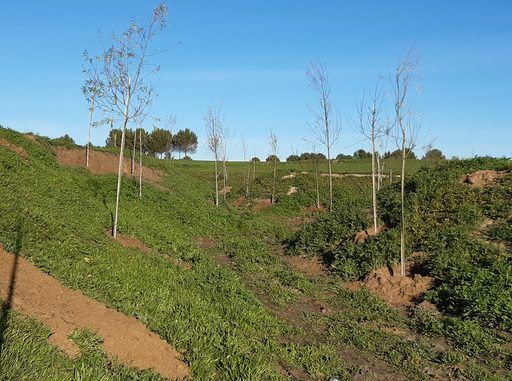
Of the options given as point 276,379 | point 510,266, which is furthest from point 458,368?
point 510,266

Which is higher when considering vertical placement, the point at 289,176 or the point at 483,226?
the point at 289,176

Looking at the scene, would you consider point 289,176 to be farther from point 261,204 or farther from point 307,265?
point 307,265

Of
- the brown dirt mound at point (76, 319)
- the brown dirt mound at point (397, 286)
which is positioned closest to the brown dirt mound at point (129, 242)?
the brown dirt mound at point (76, 319)

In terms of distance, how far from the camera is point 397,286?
11016mm

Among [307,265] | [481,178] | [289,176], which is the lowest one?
[307,265]

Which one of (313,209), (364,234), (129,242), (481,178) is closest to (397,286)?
(364,234)

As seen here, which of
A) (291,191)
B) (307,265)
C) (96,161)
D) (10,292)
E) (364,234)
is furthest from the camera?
(291,191)

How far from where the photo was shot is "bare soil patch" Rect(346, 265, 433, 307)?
10.5 metres

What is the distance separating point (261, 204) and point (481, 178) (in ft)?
50.1

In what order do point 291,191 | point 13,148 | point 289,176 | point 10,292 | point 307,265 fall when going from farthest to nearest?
point 289,176 < point 291,191 < point 13,148 < point 307,265 < point 10,292

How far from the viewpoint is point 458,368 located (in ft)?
23.1

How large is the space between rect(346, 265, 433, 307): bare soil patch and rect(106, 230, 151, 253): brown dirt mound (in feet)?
20.1

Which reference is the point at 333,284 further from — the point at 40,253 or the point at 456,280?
the point at 40,253

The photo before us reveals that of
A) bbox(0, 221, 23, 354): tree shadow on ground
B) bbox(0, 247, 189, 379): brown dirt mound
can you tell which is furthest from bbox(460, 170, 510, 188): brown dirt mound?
bbox(0, 221, 23, 354): tree shadow on ground
